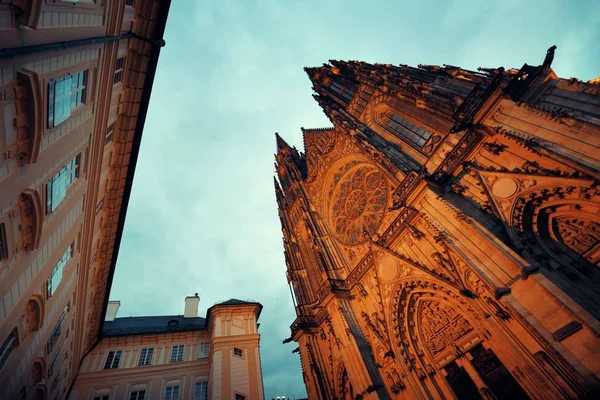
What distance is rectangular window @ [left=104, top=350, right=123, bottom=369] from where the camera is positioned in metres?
19.5

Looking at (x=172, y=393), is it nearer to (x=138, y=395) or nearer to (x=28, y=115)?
(x=138, y=395)

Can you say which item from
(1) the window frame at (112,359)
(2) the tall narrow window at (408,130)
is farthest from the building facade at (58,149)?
(2) the tall narrow window at (408,130)

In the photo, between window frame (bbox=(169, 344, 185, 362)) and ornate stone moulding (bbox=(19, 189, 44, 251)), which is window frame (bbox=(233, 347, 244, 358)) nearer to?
window frame (bbox=(169, 344, 185, 362))

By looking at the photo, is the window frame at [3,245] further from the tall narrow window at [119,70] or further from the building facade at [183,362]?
the building facade at [183,362]

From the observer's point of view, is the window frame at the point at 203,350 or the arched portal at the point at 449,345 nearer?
the arched portal at the point at 449,345

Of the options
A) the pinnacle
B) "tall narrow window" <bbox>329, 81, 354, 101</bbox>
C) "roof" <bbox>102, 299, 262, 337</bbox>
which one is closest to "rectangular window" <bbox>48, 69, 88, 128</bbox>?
"roof" <bbox>102, 299, 262, 337</bbox>

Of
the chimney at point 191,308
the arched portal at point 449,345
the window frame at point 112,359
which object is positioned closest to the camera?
the arched portal at point 449,345

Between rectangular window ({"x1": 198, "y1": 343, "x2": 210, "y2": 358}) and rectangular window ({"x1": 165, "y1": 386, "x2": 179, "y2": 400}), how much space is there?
252 cm

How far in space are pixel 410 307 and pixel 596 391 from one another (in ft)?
20.9

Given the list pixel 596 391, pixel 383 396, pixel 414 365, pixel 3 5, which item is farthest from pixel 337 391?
pixel 3 5

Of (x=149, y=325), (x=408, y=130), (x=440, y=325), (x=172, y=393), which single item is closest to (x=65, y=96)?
(x=440, y=325)

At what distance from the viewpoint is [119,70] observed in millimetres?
9664

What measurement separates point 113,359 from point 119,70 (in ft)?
66.7

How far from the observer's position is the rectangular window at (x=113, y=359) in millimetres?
19519
